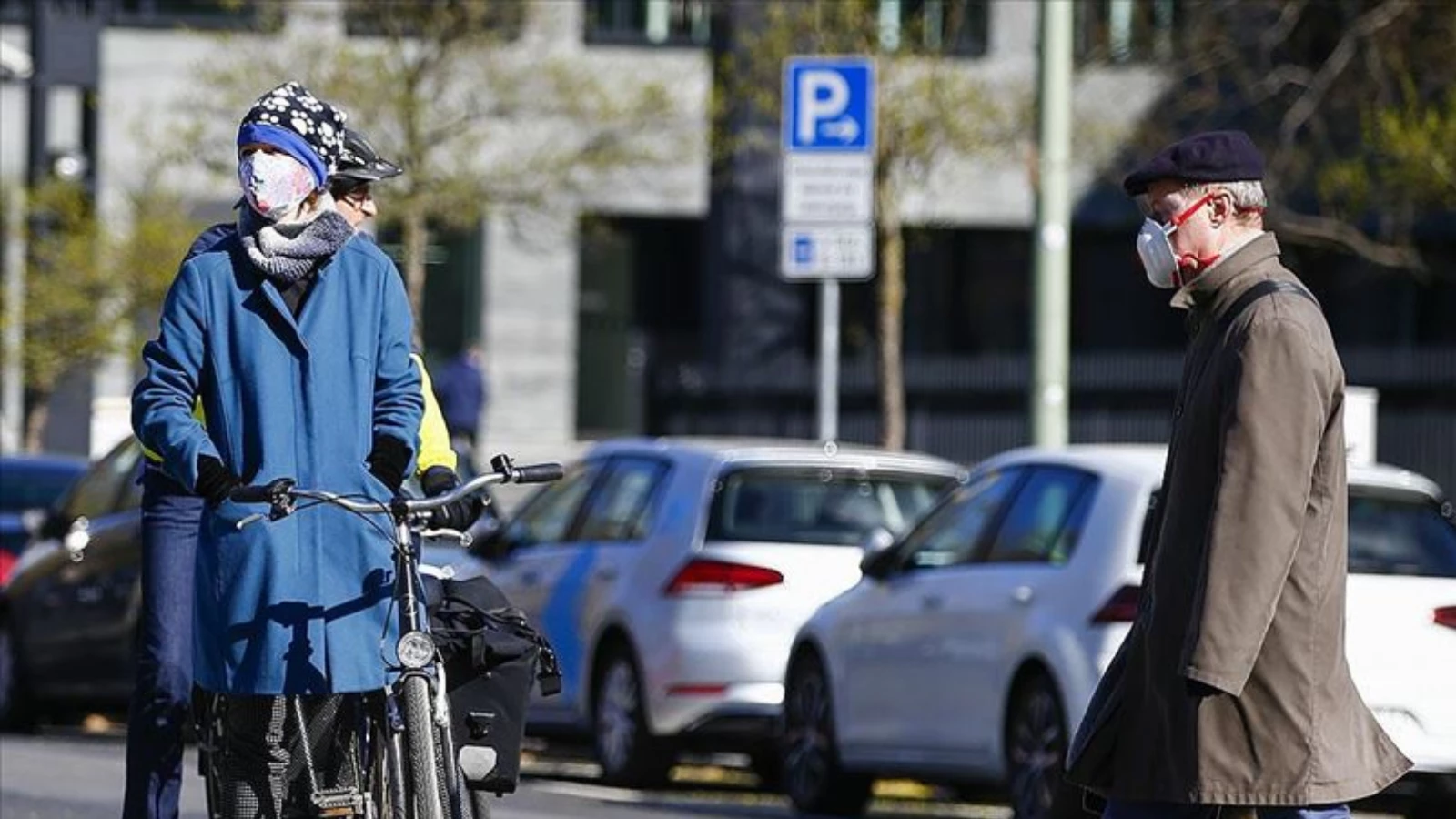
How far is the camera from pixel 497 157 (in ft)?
122

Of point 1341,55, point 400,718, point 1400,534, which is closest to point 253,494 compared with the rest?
point 400,718

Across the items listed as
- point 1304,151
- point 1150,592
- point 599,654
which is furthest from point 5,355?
point 1150,592

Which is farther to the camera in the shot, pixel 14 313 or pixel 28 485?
pixel 14 313

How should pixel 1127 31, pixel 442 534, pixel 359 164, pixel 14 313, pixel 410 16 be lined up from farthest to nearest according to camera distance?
pixel 14 313 → pixel 410 16 → pixel 1127 31 → pixel 359 164 → pixel 442 534

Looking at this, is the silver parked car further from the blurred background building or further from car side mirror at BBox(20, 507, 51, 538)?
the blurred background building

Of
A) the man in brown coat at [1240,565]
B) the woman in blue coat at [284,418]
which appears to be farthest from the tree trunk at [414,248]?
the man in brown coat at [1240,565]

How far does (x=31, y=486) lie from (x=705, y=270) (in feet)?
81.3

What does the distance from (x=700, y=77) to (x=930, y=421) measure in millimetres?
8073

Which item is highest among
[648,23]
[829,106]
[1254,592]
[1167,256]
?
[648,23]

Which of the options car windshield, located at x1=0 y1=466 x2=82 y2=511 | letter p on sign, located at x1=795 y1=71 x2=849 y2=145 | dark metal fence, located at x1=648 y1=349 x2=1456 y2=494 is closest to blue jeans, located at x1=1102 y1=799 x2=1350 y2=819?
letter p on sign, located at x1=795 y1=71 x2=849 y2=145

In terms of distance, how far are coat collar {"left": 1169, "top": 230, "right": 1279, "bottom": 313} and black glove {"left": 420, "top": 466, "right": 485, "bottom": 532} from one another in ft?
5.44

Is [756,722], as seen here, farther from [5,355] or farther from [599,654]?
[5,355]

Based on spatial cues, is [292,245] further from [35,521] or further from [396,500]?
[35,521]

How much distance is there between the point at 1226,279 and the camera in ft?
20.2
